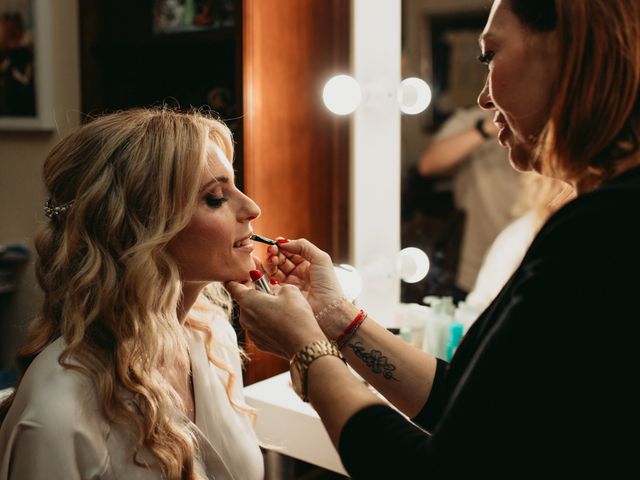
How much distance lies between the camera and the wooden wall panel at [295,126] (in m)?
1.91

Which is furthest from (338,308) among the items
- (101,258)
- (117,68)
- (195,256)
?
(117,68)

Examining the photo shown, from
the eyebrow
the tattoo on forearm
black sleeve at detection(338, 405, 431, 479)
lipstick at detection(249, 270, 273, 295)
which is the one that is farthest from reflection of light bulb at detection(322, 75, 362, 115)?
black sleeve at detection(338, 405, 431, 479)

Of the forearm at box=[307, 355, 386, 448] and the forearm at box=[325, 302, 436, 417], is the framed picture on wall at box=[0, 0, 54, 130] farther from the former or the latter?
the forearm at box=[307, 355, 386, 448]

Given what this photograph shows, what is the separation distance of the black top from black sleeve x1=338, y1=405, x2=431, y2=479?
0.05 metres

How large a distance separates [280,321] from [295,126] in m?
1.09

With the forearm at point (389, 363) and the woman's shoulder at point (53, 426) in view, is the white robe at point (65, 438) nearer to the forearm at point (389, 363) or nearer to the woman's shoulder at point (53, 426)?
the woman's shoulder at point (53, 426)

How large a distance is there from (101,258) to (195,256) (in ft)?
0.58

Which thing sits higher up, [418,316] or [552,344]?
[552,344]

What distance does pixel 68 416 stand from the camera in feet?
3.66

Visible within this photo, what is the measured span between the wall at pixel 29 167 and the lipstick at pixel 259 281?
1.61 m

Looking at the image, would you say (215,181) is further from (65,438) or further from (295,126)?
(295,126)

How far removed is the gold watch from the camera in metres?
0.98

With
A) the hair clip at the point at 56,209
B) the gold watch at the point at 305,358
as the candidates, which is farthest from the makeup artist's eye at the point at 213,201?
the gold watch at the point at 305,358

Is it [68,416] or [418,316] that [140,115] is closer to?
[68,416]
